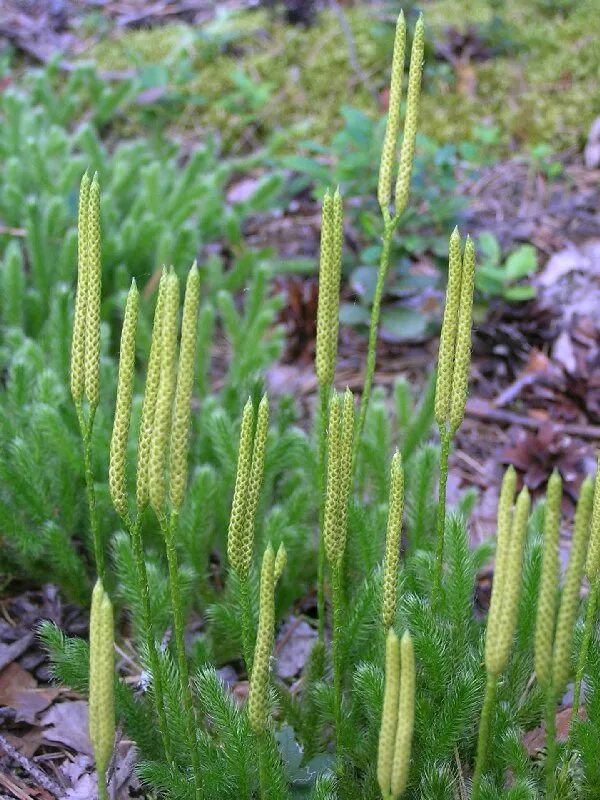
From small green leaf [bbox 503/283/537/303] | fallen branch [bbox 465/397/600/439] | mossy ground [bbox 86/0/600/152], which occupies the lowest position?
fallen branch [bbox 465/397/600/439]

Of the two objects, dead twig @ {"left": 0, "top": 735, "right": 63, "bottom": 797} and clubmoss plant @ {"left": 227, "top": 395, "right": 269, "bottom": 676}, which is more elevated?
clubmoss plant @ {"left": 227, "top": 395, "right": 269, "bottom": 676}

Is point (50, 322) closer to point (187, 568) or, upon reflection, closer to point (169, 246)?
point (169, 246)

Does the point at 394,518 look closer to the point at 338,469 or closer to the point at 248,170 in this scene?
the point at 338,469

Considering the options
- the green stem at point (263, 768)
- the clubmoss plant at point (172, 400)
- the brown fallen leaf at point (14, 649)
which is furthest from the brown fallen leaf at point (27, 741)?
the clubmoss plant at point (172, 400)

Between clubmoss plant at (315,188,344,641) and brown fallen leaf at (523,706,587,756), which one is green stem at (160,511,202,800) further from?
brown fallen leaf at (523,706,587,756)

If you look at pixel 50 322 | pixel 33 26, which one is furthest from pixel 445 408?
pixel 33 26

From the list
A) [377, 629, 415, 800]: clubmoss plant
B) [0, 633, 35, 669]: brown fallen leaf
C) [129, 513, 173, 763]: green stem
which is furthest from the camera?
[0, 633, 35, 669]: brown fallen leaf

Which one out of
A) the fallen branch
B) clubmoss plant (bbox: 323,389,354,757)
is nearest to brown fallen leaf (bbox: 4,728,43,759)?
clubmoss plant (bbox: 323,389,354,757)

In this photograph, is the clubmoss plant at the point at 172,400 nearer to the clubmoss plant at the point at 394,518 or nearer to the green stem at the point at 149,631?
the green stem at the point at 149,631
